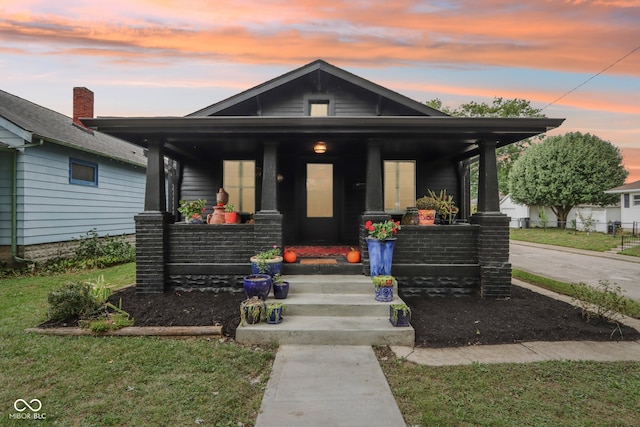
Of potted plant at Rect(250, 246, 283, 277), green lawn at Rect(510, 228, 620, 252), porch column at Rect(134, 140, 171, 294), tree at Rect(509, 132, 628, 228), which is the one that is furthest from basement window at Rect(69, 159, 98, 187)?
tree at Rect(509, 132, 628, 228)

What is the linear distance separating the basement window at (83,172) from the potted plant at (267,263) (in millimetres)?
8459

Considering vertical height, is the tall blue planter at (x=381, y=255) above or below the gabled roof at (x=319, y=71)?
below

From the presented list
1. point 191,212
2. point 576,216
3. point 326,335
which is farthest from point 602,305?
point 576,216

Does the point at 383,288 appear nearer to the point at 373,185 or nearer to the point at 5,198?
the point at 373,185

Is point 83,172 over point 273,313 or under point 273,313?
over

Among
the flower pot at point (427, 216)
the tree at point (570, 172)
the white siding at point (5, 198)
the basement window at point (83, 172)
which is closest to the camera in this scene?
the flower pot at point (427, 216)

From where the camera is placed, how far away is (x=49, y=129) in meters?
9.20

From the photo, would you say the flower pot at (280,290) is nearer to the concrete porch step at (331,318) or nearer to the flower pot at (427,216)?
the concrete porch step at (331,318)

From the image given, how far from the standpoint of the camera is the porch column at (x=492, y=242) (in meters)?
5.46

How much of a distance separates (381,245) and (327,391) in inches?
110

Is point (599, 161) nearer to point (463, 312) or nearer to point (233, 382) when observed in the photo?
point (463, 312)

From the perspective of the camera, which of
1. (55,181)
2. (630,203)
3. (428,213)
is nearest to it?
(428,213)

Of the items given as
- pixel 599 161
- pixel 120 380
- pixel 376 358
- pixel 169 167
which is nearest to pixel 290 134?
pixel 376 358

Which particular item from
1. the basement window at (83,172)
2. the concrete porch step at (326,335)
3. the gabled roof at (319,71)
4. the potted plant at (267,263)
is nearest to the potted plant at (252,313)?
the concrete porch step at (326,335)
